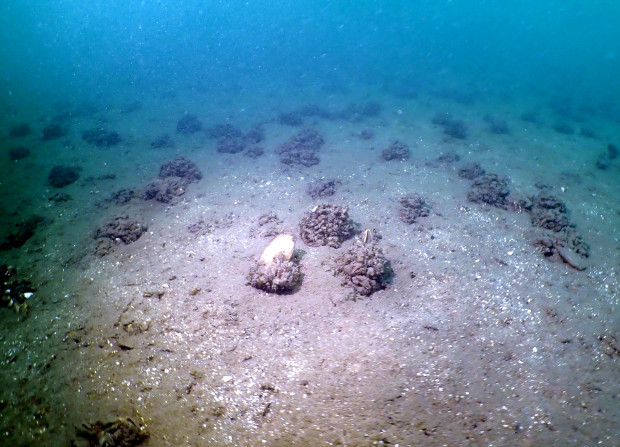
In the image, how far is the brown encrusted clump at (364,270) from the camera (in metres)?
6.81

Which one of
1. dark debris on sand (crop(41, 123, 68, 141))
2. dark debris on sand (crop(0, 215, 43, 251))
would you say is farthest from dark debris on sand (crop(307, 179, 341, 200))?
dark debris on sand (crop(41, 123, 68, 141))

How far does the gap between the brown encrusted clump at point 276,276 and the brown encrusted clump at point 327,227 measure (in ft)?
4.93

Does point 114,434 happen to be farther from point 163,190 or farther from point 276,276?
point 163,190

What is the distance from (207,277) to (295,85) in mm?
28616

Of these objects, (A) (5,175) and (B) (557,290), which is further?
(A) (5,175)

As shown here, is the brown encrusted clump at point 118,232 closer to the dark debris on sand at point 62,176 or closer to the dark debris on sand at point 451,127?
the dark debris on sand at point 62,176

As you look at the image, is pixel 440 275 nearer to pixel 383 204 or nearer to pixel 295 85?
pixel 383 204

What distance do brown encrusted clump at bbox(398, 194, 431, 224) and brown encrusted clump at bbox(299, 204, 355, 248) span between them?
2.11 metres

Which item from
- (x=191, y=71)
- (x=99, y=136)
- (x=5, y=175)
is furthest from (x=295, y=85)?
(x=5, y=175)

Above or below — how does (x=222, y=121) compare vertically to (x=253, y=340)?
below

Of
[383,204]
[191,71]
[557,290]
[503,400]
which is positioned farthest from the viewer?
[191,71]

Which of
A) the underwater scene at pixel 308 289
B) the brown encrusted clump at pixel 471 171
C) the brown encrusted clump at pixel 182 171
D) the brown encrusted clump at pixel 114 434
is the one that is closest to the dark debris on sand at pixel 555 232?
the underwater scene at pixel 308 289

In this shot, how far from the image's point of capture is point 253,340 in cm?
582

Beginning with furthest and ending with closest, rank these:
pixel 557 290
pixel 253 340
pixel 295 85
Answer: pixel 295 85 < pixel 557 290 < pixel 253 340
